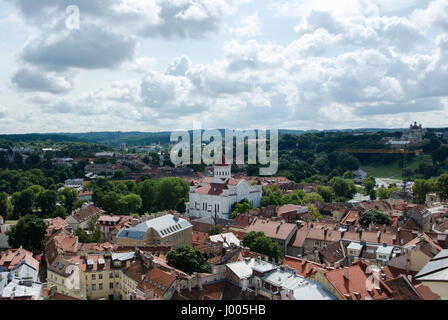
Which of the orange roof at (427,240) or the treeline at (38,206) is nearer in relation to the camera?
the orange roof at (427,240)

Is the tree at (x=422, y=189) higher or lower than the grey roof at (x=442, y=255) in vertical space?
lower

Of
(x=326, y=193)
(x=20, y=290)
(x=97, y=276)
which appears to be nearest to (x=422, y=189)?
(x=326, y=193)

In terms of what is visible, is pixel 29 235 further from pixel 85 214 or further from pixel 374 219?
pixel 374 219

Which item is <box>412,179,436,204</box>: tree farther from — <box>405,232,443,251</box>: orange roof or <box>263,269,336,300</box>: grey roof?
<box>263,269,336,300</box>: grey roof

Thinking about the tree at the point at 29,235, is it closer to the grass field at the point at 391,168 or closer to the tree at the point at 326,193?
the tree at the point at 326,193

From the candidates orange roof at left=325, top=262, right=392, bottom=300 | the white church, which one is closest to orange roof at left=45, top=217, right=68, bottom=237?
the white church

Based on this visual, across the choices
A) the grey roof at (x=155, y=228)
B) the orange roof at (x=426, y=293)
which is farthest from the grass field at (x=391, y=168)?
the orange roof at (x=426, y=293)
